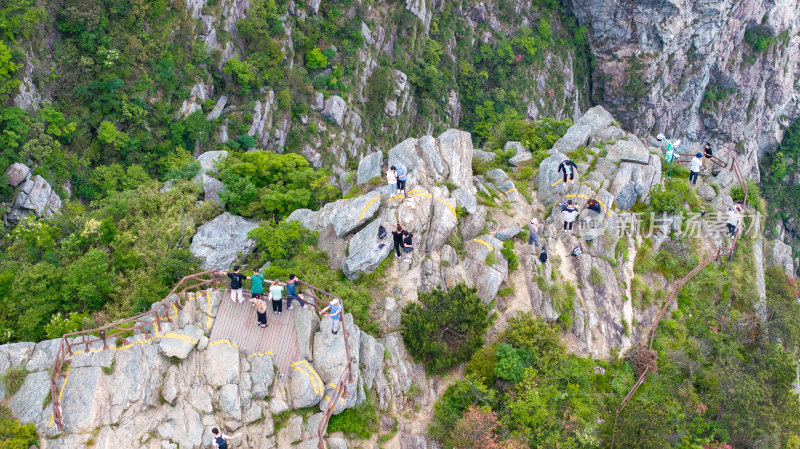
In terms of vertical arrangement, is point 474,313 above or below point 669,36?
below

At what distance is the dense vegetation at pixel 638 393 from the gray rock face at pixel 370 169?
27.5 feet

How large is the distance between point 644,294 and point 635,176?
5467 millimetres

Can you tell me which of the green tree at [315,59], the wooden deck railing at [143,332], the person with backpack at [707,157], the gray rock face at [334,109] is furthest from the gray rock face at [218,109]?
the person with backpack at [707,157]

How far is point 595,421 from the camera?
16.8 metres

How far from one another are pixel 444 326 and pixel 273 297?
204 inches

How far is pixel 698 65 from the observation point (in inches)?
2335

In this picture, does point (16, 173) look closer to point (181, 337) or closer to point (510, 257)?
point (181, 337)

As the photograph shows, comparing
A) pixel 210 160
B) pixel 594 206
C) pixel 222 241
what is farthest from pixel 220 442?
pixel 594 206

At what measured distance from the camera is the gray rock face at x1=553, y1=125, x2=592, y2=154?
26391 mm

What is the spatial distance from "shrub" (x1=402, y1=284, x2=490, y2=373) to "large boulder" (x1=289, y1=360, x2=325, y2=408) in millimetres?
3454

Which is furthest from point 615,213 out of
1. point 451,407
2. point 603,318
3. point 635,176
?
point 451,407

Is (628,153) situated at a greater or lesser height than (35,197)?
greater

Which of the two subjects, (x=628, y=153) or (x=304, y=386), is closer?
(x=304, y=386)

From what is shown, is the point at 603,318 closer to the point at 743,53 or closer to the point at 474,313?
the point at 474,313
